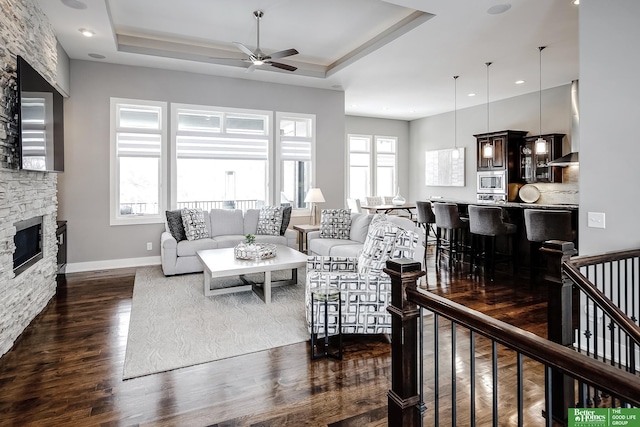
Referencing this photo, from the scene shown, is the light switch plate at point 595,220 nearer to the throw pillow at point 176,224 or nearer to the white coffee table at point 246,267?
the white coffee table at point 246,267

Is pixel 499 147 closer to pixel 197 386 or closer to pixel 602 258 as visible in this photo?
pixel 602 258

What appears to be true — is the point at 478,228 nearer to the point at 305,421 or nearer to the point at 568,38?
the point at 568,38

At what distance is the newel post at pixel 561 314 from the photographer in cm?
218

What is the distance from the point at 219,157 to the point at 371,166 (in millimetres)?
5119

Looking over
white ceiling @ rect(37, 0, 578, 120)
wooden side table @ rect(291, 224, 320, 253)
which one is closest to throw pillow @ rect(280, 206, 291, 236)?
wooden side table @ rect(291, 224, 320, 253)

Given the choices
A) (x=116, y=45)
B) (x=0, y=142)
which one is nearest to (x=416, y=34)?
(x=116, y=45)

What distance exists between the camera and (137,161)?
251 inches

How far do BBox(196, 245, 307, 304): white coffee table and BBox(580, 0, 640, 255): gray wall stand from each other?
2821mm

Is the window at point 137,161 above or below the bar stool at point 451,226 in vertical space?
above

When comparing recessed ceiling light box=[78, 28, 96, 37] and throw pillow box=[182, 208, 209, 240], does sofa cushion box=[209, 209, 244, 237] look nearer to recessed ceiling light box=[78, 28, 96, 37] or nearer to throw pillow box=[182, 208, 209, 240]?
throw pillow box=[182, 208, 209, 240]

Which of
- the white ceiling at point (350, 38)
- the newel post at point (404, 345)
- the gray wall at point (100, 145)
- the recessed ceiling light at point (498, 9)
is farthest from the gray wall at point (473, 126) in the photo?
the newel post at point (404, 345)

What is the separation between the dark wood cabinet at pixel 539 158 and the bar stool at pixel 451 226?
2.38 m

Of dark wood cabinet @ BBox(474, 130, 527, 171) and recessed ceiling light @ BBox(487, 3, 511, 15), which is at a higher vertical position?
recessed ceiling light @ BBox(487, 3, 511, 15)

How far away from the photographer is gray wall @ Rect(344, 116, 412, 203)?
10.7m
